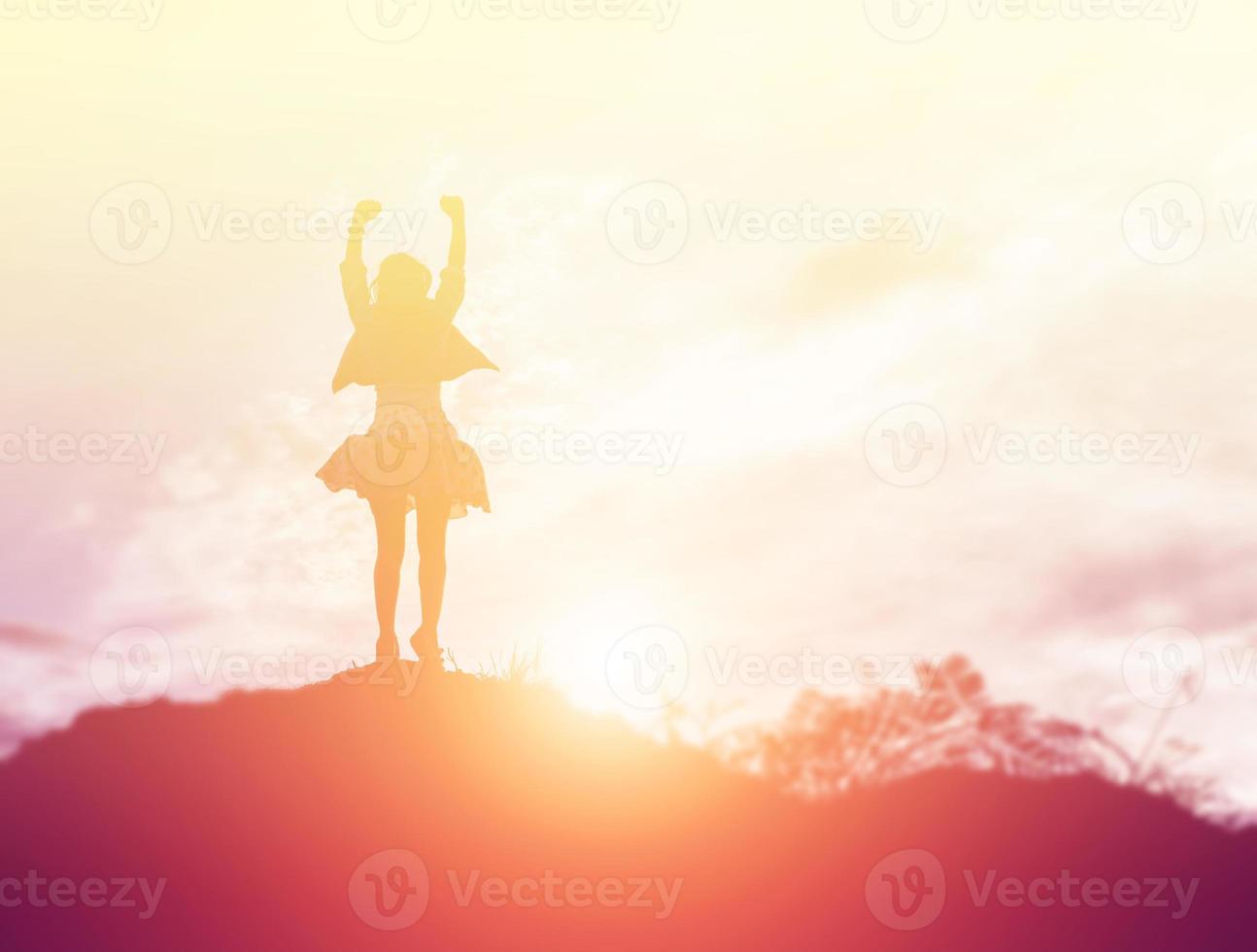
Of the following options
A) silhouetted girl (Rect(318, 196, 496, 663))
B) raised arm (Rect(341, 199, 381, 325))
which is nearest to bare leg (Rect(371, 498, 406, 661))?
silhouetted girl (Rect(318, 196, 496, 663))

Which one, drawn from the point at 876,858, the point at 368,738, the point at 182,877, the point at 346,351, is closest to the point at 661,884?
the point at 876,858

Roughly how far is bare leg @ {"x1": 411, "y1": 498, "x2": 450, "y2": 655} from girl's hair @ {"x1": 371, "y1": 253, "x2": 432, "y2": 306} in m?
2.01

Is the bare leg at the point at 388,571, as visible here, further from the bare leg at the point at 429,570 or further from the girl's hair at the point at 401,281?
the girl's hair at the point at 401,281

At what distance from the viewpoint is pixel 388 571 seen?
13000mm

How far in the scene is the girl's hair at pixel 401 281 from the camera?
13398mm

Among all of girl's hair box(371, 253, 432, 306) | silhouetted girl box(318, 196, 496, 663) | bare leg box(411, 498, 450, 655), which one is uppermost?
girl's hair box(371, 253, 432, 306)

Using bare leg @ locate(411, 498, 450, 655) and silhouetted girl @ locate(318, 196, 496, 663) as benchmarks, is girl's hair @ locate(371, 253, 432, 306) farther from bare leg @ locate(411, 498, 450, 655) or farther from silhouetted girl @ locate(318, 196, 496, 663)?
bare leg @ locate(411, 498, 450, 655)

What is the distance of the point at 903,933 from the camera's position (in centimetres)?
1184

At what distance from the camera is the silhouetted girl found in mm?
13000

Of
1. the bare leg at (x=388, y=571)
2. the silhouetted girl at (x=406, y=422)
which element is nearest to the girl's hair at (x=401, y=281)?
the silhouetted girl at (x=406, y=422)

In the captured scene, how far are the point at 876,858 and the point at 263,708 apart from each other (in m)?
6.14

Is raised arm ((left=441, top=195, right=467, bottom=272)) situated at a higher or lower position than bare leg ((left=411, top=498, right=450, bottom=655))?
higher

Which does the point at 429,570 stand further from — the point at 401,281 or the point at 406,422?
the point at 401,281

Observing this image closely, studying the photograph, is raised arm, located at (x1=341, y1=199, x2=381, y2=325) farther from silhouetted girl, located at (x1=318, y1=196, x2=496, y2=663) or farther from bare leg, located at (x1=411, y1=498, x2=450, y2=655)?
bare leg, located at (x1=411, y1=498, x2=450, y2=655)
